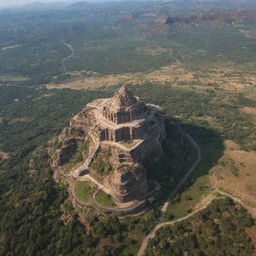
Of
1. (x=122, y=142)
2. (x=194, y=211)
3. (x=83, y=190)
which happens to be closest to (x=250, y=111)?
(x=194, y=211)

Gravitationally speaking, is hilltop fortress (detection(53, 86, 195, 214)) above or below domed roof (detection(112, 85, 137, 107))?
below

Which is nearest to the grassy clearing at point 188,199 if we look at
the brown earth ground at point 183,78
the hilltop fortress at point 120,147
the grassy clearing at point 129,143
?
the hilltop fortress at point 120,147

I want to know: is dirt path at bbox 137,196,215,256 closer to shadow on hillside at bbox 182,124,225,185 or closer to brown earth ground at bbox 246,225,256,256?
shadow on hillside at bbox 182,124,225,185

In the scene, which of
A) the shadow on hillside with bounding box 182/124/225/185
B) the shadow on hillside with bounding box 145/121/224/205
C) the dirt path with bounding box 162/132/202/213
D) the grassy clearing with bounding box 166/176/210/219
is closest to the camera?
the grassy clearing with bounding box 166/176/210/219

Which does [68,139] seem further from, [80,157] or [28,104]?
[28,104]

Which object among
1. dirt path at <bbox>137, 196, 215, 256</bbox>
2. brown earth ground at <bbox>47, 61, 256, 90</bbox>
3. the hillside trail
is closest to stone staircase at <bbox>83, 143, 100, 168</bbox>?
the hillside trail

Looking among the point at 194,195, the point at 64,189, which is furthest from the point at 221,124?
the point at 64,189

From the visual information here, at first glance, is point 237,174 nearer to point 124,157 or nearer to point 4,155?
point 124,157
